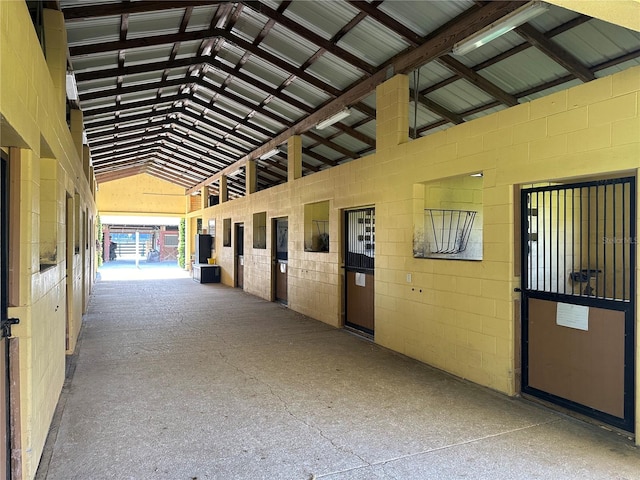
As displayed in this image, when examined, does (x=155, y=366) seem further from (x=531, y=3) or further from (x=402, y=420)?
(x=531, y=3)

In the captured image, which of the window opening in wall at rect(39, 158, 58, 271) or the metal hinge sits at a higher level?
the window opening in wall at rect(39, 158, 58, 271)

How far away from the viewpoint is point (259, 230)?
10961 millimetres

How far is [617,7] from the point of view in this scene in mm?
2098

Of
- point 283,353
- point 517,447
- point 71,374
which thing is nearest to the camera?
point 517,447

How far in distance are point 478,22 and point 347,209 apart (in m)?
3.22

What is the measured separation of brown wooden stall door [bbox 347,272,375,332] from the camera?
6.20 meters

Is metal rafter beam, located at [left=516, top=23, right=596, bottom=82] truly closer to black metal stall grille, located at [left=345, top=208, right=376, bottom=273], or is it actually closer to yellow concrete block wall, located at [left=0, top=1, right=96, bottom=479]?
black metal stall grille, located at [left=345, top=208, right=376, bottom=273]

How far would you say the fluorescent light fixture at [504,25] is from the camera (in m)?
3.39

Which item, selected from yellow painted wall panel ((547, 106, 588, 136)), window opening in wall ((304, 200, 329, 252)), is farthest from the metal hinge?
window opening in wall ((304, 200, 329, 252))

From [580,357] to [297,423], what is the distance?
233 centimetres

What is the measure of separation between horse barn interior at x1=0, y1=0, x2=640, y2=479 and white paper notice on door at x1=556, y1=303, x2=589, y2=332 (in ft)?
0.08

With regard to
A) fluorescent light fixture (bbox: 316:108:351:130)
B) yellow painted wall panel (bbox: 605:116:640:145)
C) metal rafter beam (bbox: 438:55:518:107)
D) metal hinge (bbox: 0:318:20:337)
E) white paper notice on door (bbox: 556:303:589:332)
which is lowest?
white paper notice on door (bbox: 556:303:589:332)

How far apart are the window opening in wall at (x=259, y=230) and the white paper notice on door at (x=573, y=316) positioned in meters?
8.09

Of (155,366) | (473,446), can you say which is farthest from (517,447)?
(155,366)
